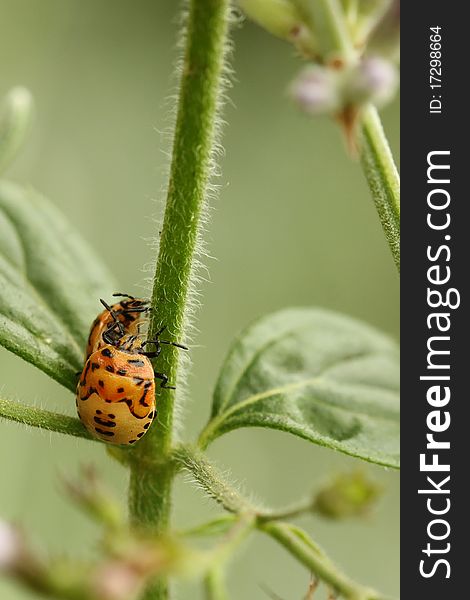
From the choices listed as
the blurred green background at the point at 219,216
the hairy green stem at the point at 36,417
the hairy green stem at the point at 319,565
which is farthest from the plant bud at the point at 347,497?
the blurred green background at the point at 219,216

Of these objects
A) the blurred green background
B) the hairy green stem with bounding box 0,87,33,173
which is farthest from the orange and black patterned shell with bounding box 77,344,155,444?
the blurred green background

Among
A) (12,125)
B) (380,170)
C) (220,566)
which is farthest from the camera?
(12,125)

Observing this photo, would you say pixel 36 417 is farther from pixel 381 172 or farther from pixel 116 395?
pixel 381 172

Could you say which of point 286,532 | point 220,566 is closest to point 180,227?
point 286,532

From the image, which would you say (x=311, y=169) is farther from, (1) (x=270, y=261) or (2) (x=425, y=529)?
(2) (x=425, y=529)

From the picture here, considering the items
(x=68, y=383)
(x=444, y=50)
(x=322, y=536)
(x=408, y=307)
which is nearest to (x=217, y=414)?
(x=68, y=383)

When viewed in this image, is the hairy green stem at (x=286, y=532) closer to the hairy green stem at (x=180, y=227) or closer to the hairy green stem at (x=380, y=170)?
the hairy green stem at (x=180, y=227)

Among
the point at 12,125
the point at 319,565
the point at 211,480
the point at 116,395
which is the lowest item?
the point at 319,565

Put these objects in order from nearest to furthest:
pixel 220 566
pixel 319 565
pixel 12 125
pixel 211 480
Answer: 1. pixel 220 566
2. pixel 319 565
3. pixel 211 480
4. pixel 12 125

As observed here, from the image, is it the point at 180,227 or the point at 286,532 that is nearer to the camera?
the point at 286,532
